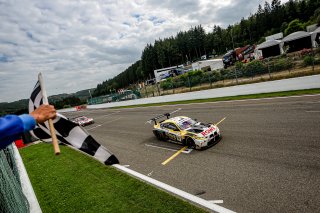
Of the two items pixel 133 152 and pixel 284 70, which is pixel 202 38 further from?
pixel 133 152

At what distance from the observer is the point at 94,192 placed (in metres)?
7.49

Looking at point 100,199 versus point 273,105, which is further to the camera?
point 273,105

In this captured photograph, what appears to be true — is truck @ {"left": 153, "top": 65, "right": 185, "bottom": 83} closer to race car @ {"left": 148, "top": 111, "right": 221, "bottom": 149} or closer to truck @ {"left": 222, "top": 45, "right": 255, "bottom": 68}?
truck @ {"left": 222, "top": 45, "right": 255, "bottom": 68}

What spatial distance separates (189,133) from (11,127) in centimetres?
950

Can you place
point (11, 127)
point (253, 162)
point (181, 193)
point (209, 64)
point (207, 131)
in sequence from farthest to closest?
point (209, 64) < point (207, 131) < point (253, 162) < point (181, 193) < point (11, 127)

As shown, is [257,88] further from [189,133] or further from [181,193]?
[181,193]

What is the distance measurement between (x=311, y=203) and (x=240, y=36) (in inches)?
4888

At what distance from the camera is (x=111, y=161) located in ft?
10.8

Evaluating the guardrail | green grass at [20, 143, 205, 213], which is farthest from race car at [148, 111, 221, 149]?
the guardrail

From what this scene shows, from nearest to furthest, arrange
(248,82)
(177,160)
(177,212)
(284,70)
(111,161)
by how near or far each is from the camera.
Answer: (111,161) < (177,212) < (177,160) < (284,70) < (248,82)

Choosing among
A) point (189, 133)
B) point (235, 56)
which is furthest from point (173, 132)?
point (235, 56)

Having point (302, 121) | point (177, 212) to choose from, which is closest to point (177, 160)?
point (177, 212)

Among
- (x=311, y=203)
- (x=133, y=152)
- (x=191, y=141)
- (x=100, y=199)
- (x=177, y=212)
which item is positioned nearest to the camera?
(x=311, y=203)

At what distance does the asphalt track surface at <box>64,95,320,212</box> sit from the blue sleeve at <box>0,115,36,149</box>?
207 inches
